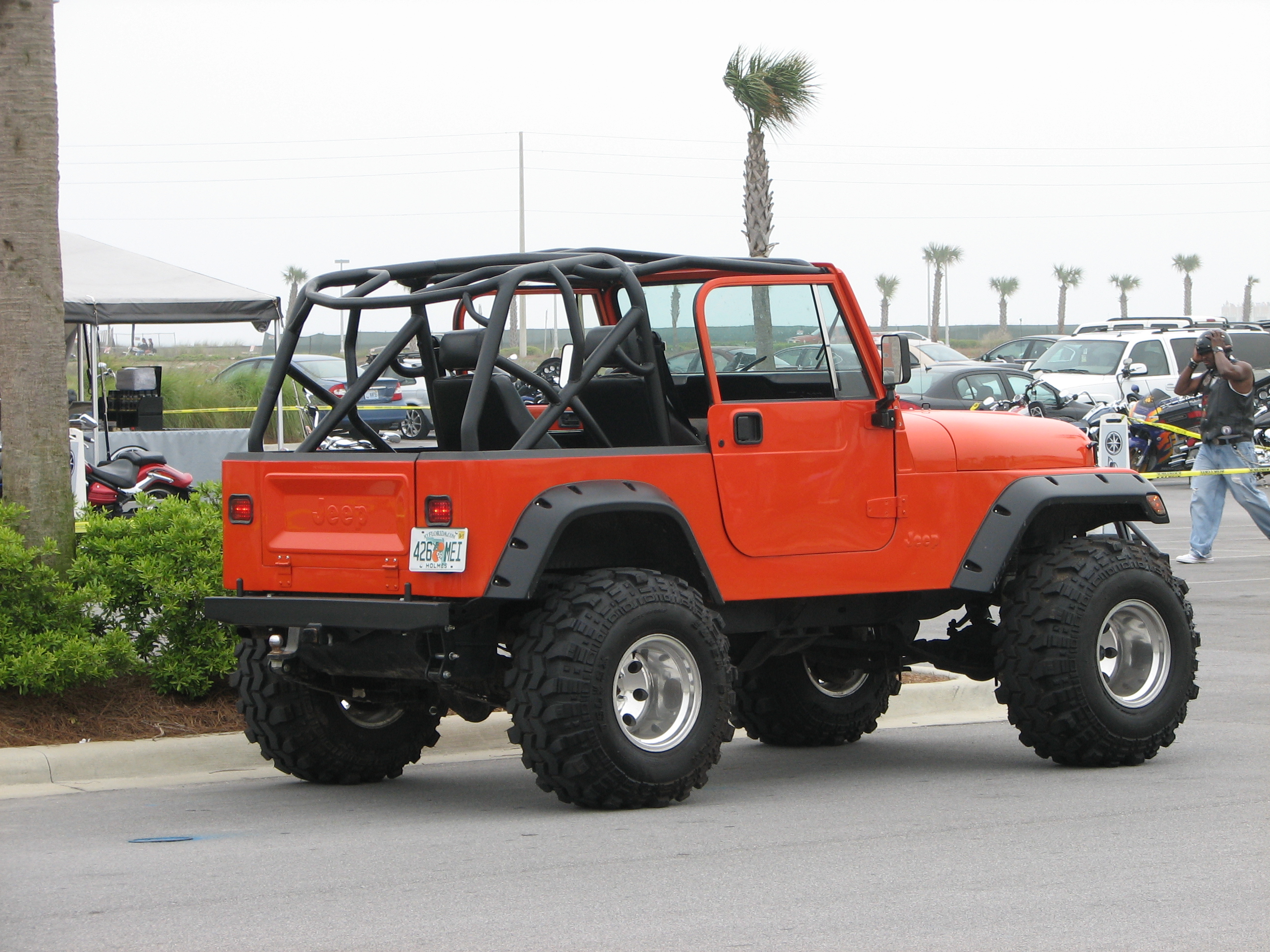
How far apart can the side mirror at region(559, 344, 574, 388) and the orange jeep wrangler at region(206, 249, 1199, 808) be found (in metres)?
0.13

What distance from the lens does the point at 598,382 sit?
284 inches

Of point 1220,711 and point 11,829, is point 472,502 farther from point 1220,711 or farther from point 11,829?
point 1220,711

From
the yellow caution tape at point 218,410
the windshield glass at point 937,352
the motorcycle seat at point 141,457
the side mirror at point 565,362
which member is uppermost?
the windshield glass at point 937,352

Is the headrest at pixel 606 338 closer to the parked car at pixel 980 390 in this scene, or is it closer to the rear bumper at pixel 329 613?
the rear bumper at pixel 329 613

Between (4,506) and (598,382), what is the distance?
10.2 feet

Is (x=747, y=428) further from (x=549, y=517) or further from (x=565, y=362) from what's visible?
(x=565, y=362)

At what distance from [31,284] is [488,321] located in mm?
3031

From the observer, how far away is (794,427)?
695 cm

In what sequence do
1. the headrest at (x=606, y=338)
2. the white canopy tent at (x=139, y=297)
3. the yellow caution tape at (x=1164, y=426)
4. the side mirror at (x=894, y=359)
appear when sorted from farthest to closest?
the yellow caution tape at (x=1164, y=426) < the white canopy tent at (x=139, y=297) < the side mirror at (x=894, y=359) < the headrest at (x=606, y=338)

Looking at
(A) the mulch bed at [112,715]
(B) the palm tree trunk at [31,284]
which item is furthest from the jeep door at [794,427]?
(B) the palm tree trunk at [31,284]

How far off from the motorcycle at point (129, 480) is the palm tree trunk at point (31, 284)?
25.1 ft

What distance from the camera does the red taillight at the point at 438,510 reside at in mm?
6195

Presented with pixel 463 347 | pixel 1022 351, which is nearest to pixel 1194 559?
pixel 463 347

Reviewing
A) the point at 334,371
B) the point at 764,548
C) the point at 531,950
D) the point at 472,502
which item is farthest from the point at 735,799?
the point at 334,371
